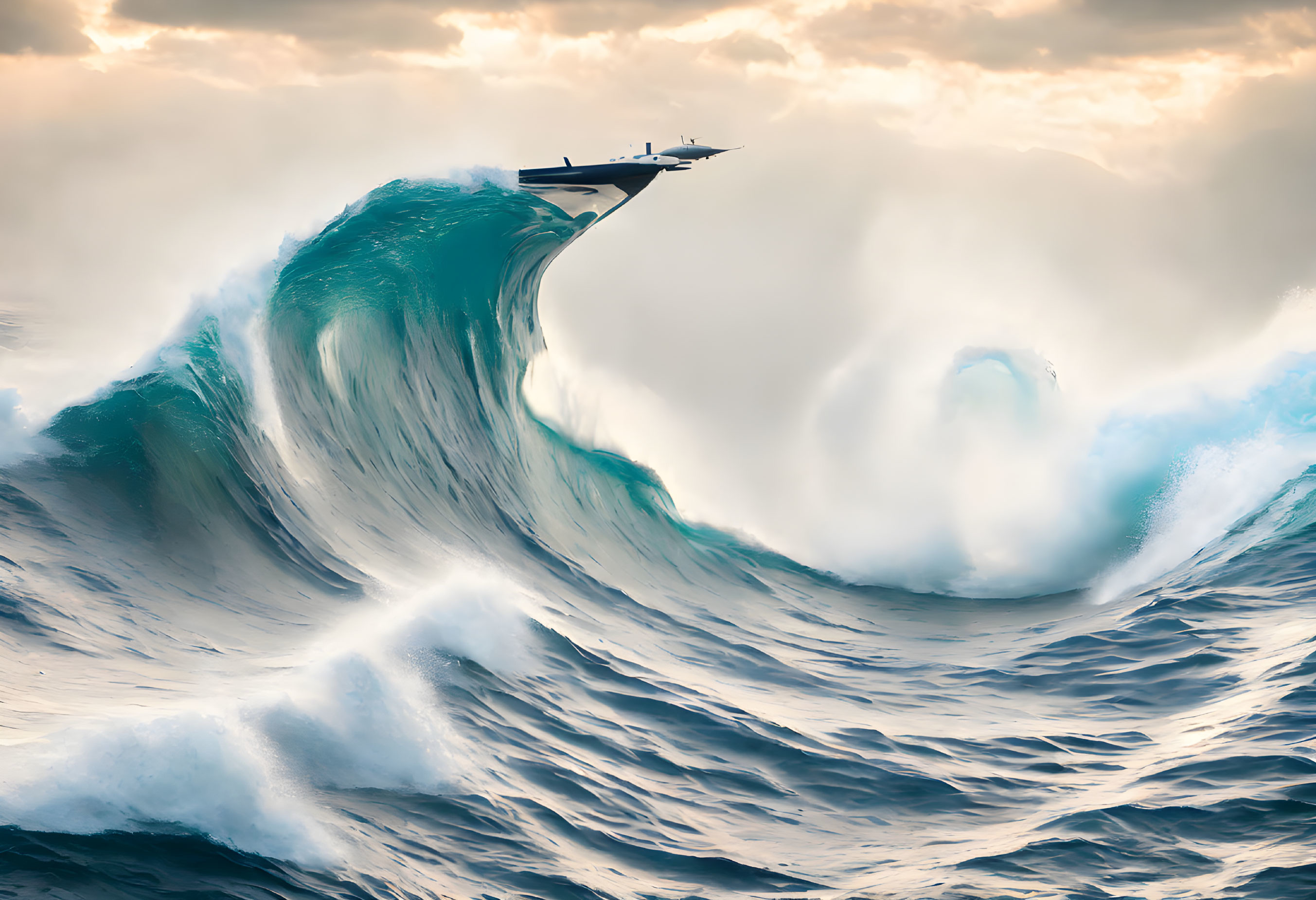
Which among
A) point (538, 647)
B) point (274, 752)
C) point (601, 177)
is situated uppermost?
point (601, 177)

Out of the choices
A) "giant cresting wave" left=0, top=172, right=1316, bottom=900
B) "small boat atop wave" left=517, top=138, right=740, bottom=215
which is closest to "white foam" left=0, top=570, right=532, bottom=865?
"giant cresting wave" left=0, top=172, right=1316, bottom=900

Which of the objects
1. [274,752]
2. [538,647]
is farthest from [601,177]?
[274,752]

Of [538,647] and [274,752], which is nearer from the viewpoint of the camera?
[274,752]

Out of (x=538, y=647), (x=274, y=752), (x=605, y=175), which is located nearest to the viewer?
(x=274, y=752)

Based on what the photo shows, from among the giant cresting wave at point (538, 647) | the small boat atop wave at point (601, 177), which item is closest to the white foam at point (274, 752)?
the giant cresting wave at point (538, 647)

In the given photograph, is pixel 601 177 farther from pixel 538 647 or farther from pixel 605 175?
pixel 538 647

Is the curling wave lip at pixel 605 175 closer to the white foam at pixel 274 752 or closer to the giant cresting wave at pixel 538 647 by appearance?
the giant cresting wave at pixel 538 647
